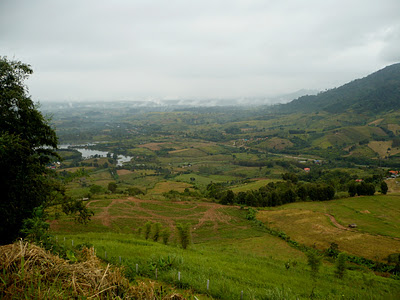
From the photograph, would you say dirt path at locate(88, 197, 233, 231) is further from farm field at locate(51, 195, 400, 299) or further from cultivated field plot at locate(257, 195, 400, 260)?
cultivated field plot at locate(257, 195, 400, 260)

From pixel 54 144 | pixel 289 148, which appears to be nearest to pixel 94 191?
pixel 54 144

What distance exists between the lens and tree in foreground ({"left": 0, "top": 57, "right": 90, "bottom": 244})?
10781mm

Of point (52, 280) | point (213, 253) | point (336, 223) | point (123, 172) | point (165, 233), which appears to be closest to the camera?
point (52, 280)

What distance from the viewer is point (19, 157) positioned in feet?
36.5

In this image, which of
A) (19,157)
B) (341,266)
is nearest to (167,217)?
(341,266)

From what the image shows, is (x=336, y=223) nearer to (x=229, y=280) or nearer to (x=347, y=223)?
(x=347, y=223)

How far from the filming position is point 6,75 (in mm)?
13195

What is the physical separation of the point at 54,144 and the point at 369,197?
7313 centimetres

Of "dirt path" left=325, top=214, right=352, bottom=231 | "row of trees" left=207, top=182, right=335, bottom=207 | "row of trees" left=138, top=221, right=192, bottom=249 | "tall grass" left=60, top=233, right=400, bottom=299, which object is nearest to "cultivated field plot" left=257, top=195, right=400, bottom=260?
"dirt path" left=325, top=214, right=352, bottom=231

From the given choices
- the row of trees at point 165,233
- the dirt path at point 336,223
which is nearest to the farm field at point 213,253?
the row of trees at point 165,233

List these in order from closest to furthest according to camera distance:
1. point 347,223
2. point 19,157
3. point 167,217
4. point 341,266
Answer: point 19,157
point 341,266
point 347,223
point 167,217

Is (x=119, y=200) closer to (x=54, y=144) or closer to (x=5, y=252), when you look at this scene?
(x=54, y=144)

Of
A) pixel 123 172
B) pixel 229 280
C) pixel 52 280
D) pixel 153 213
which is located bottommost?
pixel 123 172

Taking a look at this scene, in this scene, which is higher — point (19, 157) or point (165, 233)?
point (19, 157)
